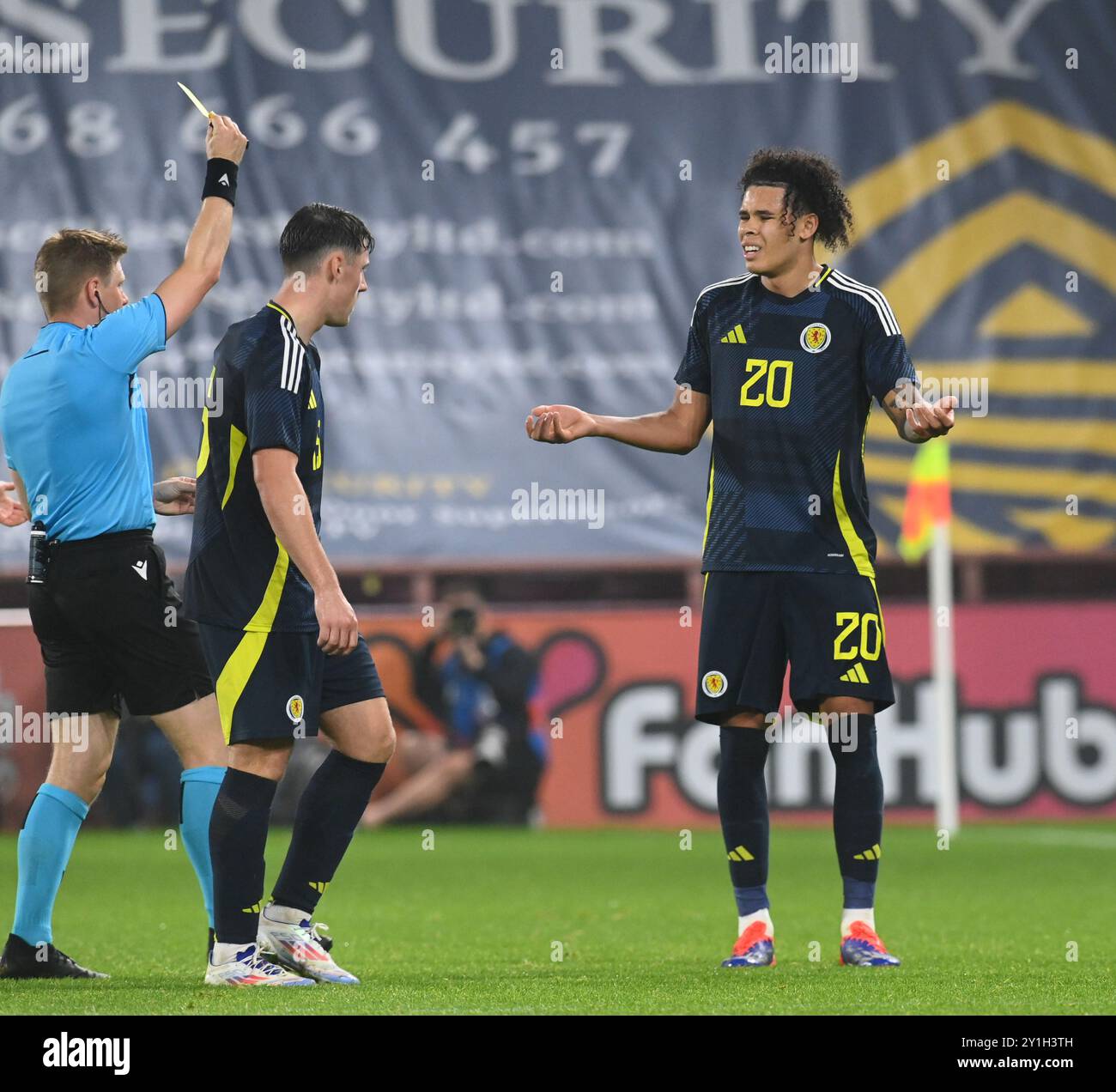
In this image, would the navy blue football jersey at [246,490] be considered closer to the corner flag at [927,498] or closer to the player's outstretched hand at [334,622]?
the player's outstretched hand at [334,622]

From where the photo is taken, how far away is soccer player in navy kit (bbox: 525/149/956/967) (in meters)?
5.19

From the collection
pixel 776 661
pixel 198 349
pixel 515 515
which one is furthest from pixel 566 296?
pixel 776 661

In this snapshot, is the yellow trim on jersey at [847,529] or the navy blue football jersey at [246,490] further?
the yellow trim on jersey at [847,529]

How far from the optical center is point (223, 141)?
4.82 metres

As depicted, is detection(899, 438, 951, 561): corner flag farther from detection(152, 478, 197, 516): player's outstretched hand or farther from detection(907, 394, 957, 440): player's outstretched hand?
detection(152, 478, 197, 516): player's outstretched hand

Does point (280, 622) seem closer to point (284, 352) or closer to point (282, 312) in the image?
point (284, 352)

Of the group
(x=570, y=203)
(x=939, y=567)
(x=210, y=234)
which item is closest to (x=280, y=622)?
(x=210, y=234)

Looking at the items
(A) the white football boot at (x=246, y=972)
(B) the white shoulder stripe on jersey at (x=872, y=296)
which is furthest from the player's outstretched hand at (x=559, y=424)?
(A) the white football boot at (x=246, y=972)

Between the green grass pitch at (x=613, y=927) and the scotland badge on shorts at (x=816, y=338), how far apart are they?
5.52ft

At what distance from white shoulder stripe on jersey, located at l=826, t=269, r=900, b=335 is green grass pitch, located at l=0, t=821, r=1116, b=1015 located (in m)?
1.74

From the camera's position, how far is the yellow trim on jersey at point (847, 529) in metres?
5.25

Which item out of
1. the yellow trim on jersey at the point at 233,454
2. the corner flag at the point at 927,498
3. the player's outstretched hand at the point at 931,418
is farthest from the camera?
the corner flag at the point at 927,498

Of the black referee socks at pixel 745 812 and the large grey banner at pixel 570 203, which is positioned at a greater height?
the large grey banner at pixel 570 203

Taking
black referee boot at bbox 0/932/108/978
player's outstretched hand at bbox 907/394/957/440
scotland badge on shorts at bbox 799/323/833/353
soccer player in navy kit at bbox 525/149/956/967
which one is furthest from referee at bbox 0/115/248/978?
player's outstretched hand at bbox 907/394/957/440
